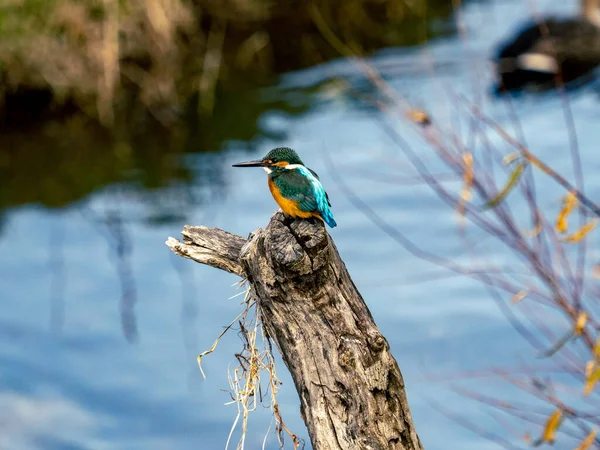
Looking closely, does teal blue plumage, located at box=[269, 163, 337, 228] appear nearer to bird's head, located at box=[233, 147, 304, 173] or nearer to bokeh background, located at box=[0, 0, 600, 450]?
bird's head, located at box=[233, 147, 304, 173]

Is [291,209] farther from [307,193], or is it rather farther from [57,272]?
[57,272]

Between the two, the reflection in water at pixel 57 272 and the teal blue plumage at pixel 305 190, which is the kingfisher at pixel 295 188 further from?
the reflection in water at pixel 57 272

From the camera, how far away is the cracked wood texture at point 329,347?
8.38 feet

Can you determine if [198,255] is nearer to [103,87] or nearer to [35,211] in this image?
[35,211]

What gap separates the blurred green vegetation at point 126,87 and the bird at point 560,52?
1.04m

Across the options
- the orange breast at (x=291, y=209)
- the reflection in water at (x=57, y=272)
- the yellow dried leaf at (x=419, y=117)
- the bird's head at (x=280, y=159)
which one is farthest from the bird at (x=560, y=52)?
the orange breast at (x=291, y=209)

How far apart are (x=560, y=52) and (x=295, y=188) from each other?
8886 millimetres

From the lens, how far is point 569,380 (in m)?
6.60

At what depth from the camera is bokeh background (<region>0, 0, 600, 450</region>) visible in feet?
22.4

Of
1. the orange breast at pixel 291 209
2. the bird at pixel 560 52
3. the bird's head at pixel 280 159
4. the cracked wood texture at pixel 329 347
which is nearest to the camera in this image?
the cracked wood texture at pixel 329 347

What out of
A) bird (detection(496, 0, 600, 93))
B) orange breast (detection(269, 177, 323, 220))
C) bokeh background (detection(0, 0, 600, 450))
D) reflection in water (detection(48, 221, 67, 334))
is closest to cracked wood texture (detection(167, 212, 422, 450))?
orange breast (detection(269, 177, 323, 220))

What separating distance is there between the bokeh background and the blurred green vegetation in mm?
21

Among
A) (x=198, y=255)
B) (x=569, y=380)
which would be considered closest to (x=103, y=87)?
(x=569, y=380)

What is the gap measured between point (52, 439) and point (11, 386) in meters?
0.63
